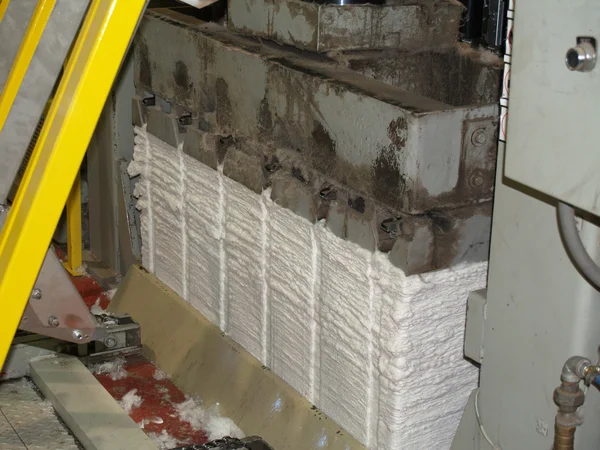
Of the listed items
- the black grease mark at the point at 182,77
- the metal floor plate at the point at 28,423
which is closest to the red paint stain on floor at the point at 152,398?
the metal floor plate at the point at 28,423

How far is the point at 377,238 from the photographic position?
2.26 metres

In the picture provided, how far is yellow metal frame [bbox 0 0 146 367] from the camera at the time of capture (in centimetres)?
162

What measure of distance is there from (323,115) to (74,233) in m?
1.88

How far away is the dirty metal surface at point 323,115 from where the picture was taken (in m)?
2.12

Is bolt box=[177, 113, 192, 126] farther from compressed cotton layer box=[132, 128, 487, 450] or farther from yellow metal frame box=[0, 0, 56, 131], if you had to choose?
yellow metal frame box=[0, 0, 56, 131]

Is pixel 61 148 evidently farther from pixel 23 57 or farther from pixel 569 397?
pixel 569 397

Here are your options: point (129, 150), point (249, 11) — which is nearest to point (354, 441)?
point (249, 11)

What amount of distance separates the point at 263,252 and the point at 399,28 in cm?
76

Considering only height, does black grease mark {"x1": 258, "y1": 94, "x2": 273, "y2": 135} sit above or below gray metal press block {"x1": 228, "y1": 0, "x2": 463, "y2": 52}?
below

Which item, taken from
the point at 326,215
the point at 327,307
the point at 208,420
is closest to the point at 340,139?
the point at 326,215

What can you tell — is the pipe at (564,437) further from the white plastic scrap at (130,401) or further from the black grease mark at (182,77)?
the black grease mark at (182,77)

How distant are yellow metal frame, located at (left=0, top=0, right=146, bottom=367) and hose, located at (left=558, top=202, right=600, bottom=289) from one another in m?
0.86

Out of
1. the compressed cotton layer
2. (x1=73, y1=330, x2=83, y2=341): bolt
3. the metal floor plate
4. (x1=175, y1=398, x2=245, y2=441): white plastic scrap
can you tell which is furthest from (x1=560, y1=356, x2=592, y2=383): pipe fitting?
the metal floor plate

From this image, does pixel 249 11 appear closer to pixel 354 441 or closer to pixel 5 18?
pixel 5 18
